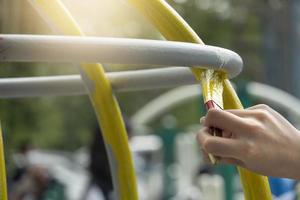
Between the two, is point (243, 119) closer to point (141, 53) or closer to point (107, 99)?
point (141, 53)

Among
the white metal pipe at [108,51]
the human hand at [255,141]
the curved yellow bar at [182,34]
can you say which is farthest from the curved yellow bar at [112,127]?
the human hand at [255,141]

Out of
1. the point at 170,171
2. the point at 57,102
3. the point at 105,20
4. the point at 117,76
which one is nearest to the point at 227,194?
the point at 170,171

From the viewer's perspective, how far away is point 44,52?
42.3 inches

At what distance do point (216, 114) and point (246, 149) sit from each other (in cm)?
6

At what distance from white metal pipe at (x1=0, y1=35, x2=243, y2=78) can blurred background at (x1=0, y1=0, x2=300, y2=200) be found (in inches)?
10.2

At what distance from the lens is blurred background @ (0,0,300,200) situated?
5.91 metres

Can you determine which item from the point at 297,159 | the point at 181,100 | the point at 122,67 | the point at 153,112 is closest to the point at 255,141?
the point at 297,159

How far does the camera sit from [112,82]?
5.57 ft

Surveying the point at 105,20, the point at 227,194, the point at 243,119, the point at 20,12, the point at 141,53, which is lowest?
the point at 227,194

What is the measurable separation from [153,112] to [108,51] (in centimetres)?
867

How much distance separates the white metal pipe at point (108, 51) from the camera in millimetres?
1055

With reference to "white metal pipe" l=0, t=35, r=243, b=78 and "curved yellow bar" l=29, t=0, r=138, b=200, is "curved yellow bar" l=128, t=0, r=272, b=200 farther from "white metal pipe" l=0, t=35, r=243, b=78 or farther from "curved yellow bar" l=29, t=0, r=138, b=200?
"curved yellow bar" l=29, t=0, r=138, b=200

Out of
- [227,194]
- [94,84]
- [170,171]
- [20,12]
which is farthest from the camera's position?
[170,171]

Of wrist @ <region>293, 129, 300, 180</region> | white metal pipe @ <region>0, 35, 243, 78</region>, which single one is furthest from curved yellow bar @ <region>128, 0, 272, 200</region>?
wrist @ <region>293, 129, 300, 180</region>
